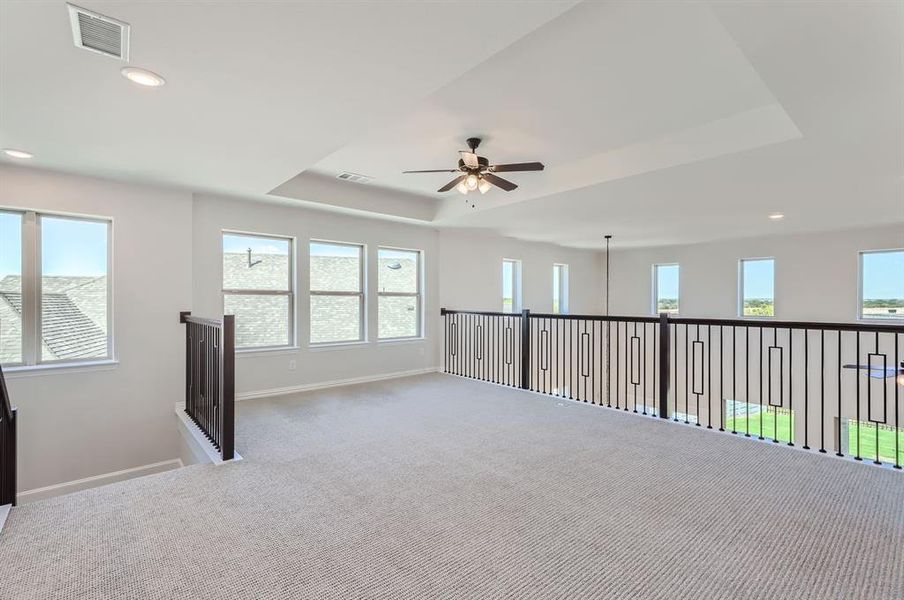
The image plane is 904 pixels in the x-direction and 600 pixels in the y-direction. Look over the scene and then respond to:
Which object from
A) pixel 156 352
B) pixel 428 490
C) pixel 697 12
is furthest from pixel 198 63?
pixel 156 352

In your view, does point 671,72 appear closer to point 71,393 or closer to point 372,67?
point 372,67

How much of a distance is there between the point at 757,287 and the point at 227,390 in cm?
911

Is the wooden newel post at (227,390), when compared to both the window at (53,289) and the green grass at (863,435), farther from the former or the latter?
the green grass at (863,435)

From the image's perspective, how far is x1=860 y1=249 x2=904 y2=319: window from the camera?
262 inches

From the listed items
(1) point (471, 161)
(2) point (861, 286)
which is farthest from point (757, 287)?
(1) point (471, 161)

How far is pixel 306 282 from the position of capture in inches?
223

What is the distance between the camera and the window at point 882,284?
262 inches

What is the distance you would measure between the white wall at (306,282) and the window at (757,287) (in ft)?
20.1

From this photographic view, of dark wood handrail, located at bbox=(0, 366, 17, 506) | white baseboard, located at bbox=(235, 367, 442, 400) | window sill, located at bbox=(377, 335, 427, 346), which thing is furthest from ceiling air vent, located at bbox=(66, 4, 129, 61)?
window sill, located at bbox=(377, 335, 427, 346)

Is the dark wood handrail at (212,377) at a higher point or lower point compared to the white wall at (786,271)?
lower

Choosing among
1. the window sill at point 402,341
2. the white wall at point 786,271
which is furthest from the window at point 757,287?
the window sill at point 402,341

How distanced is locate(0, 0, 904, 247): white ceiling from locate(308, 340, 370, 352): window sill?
199cm

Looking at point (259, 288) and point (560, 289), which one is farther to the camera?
point (560, 289)

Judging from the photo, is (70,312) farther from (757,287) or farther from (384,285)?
(757,287)
